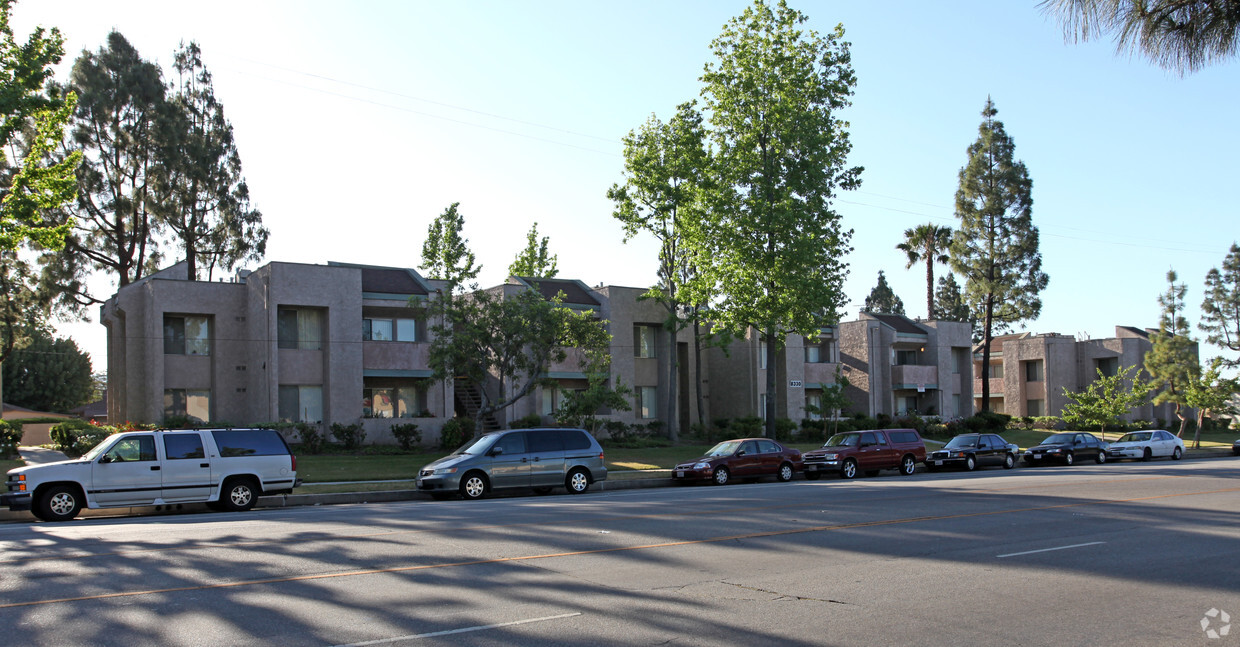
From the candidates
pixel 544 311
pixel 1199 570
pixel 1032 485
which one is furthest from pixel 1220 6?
pixel 544 311

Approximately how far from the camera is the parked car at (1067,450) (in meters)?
35.4

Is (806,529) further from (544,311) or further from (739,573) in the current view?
(544,311)

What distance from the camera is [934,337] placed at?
5581 centimetres

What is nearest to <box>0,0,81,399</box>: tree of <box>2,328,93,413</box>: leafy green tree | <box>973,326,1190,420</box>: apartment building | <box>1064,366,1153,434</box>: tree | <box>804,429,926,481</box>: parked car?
<box>804,429,926,481</box>: parked car

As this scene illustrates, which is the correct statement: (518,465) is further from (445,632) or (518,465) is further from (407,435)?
(407,435)

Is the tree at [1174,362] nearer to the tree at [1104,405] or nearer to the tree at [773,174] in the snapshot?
the tree at [1104,405]

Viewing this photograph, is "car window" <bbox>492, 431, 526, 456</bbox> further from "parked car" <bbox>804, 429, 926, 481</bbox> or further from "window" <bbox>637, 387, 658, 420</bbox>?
"window" <bbox>637, 387, 658, 420</bbox>

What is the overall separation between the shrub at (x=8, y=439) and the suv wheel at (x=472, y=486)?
19127 mm

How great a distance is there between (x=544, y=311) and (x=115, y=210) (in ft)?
96.7

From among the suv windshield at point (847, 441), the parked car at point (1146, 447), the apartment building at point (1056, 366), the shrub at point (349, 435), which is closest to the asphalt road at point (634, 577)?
the suv windshield at point (847, 441)

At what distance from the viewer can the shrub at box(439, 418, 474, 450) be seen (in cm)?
3553

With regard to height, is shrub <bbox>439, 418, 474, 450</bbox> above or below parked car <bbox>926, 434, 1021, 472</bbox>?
above

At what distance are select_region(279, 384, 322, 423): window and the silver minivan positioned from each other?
1640 centimetres

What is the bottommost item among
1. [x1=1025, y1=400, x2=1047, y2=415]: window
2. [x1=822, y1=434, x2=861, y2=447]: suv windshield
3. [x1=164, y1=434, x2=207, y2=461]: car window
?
[x1=1025, y1=400, x2=1047, y2=415]: window
